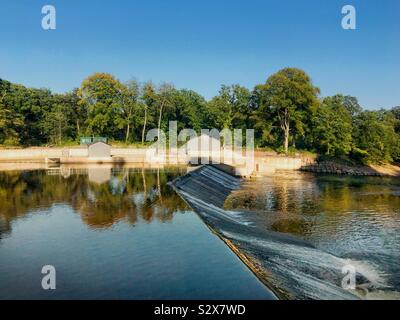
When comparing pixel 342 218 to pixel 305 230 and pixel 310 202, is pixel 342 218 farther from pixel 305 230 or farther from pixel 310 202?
pixel 310 202

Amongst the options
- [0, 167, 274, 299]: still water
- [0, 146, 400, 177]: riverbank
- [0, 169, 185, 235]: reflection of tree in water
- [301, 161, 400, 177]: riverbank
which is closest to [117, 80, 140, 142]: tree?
[0, 146, 400, 177]: riverbank

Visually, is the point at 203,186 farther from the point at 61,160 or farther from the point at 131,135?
the point at 131,135

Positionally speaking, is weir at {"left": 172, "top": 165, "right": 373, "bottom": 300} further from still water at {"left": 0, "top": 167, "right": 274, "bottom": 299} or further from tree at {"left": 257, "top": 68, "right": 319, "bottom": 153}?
tree at {"left": 257, "top": 68, "right": 319, "bottom": 153}

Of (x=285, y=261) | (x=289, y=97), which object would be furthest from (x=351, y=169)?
(x=285, y=261)

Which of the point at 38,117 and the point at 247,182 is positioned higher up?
the point at 38,117

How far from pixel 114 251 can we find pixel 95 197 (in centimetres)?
810

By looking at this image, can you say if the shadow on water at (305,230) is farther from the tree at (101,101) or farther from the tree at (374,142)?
the tree at (101,101)

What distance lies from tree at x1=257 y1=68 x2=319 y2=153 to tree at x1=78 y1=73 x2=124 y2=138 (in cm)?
2060

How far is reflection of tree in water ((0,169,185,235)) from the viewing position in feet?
45.0

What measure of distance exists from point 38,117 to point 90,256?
165 feet

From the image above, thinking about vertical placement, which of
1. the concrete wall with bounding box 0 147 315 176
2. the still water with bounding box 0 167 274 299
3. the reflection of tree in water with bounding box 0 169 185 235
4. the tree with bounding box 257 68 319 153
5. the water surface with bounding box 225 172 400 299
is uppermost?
the tree with bounding box 257 68 319 153

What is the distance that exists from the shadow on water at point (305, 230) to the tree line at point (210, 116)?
62.9ft

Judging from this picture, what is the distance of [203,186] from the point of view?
2434 centimetres
